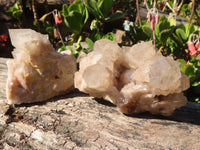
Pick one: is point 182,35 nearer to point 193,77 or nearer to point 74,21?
point 193,77

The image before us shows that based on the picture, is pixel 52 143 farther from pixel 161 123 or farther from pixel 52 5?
pixel 52 5

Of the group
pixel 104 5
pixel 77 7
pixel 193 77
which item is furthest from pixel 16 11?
pixel 193 77

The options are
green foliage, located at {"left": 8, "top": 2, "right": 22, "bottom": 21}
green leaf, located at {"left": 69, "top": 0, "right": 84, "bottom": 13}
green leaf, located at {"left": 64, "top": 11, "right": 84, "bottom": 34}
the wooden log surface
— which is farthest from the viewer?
green foliage, located at {"left": 8, "top": 2, "right": 22, "bottom": 21}

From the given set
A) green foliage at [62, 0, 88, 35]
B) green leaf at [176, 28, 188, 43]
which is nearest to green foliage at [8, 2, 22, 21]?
green foliage at [62, 0, 88, 35]

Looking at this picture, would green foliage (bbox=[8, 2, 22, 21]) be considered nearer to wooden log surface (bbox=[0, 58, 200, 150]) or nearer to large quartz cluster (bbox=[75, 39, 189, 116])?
wooden log surface (bbox=[0, 58, 200, 150])

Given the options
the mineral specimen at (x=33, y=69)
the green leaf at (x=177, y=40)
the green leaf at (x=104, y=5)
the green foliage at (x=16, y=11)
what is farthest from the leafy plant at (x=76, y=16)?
the green foliage at (x=16, y=11)

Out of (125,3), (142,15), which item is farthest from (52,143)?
(125,3)
